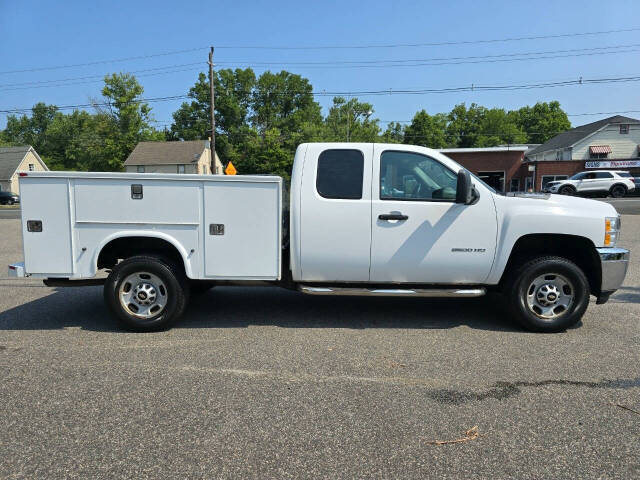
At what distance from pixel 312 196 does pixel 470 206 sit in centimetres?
171

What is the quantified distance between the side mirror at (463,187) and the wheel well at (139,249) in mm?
3116

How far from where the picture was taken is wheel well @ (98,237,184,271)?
5371 mm

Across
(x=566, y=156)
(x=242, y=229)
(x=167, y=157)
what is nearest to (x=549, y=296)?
(x=242, y=229)

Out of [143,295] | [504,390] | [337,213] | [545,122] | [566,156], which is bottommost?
[504,390]

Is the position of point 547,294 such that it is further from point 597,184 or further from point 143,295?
point 597,184

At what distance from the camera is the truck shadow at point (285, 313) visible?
5.62m

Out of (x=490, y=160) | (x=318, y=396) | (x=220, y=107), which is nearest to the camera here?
(x=318, y=396)

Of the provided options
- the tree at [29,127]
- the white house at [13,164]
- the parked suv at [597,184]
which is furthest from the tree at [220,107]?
the parked suv at [597,184]

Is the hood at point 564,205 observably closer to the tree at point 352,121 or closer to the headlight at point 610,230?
the headlight at point 610,230

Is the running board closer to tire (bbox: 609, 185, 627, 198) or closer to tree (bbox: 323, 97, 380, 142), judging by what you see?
tire (bbox: 609, 185, 627, 198)

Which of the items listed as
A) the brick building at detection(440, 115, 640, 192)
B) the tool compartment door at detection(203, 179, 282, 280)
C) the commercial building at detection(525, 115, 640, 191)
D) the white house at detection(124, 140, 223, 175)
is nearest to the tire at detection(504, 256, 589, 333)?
the tool compartment door at detection(203, 179, 282, 280)

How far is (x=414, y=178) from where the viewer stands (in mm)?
5262

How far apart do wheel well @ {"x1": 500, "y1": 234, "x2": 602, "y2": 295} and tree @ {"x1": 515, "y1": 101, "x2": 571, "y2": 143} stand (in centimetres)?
9915

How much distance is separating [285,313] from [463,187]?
2682 mm
